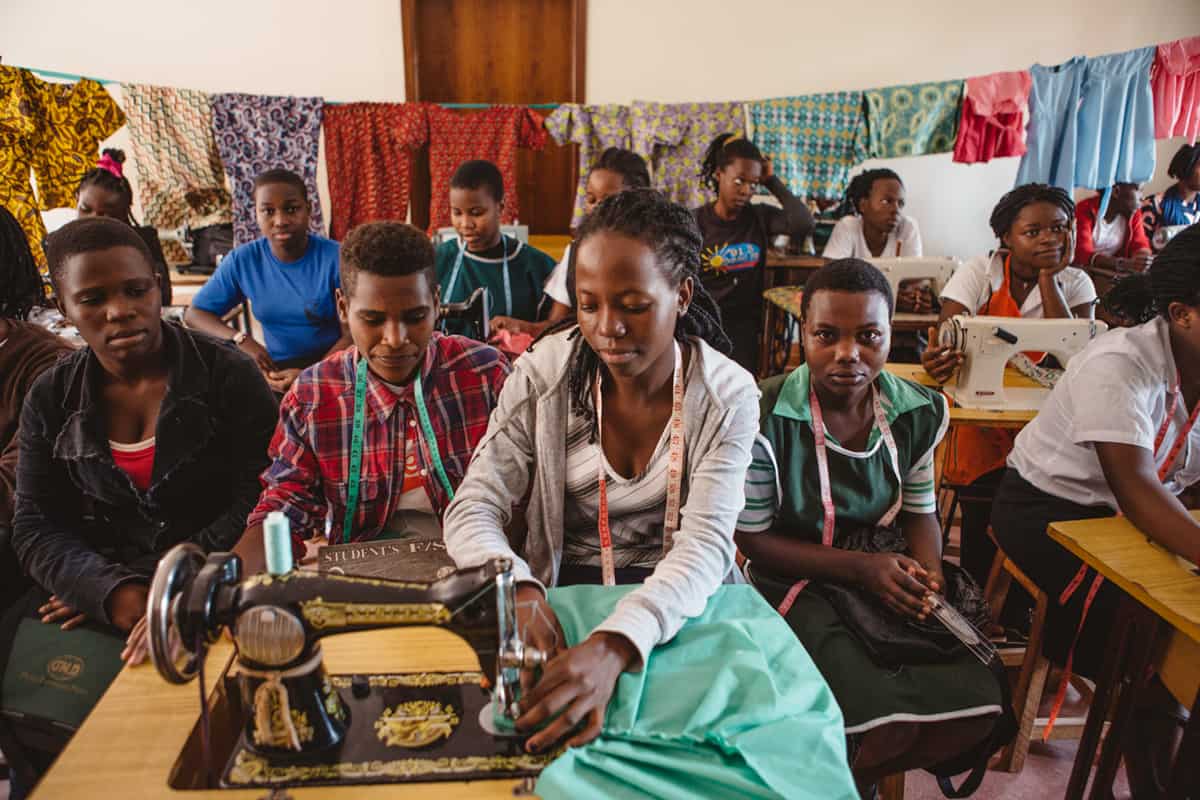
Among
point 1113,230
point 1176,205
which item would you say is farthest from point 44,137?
point 1176,205

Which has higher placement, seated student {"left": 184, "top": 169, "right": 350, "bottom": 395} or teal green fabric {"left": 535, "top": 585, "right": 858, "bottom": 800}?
seated student {"left": 184, "top": 169, "right": 350, "bottom": 395}

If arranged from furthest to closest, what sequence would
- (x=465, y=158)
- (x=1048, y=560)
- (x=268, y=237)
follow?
(x=465, y=158) → (x=268, y=237) → (x=1048, y=560)

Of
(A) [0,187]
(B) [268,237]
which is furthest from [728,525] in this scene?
(A) [0,187]

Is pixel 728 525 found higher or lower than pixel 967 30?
lower

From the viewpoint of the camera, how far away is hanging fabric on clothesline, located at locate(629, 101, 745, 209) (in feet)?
16.1

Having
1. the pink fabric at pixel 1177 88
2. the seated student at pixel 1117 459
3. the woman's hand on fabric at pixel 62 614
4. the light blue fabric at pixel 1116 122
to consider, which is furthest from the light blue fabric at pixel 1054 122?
the woman's hand on fabric at pixel 62 614

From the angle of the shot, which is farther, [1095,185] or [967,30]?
[967,30]

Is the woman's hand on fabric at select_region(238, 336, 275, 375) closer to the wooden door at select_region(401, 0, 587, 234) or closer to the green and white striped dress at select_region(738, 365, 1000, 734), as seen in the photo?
the green and white striped dress at select_region(738, 365, 1000, 734)

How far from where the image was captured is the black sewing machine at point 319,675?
903 mm

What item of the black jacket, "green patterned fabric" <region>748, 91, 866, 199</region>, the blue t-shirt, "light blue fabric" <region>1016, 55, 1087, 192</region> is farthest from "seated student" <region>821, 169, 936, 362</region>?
the black jacket

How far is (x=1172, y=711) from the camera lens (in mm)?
1567

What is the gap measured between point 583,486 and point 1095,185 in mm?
4652

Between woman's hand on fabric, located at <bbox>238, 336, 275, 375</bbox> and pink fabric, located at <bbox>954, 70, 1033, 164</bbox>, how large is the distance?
412 cm

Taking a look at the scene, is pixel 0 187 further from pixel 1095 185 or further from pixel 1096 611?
pixel 1095 185
